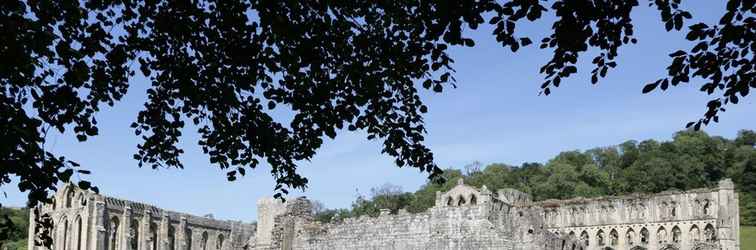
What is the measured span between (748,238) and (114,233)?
198ft

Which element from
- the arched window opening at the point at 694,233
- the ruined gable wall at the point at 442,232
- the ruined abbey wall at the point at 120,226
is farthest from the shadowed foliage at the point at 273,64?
the arched window opening at the point at 694,233

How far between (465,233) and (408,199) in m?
80.8

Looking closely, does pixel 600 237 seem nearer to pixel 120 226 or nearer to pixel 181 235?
pixel 181 235

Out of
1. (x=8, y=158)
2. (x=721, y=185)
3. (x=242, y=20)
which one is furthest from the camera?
(x=721, y=185)

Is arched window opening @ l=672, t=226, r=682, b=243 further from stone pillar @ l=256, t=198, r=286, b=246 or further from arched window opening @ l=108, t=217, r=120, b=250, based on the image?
arched window opening @ l=108, t=217, r=120, b=250

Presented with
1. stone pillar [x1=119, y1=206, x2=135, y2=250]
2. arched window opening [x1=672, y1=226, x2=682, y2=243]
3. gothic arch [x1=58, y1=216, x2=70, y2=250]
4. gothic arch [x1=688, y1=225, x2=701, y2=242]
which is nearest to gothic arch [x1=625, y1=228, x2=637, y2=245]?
arched window opening [x1=672, y1=226, x2=682, y2=243]

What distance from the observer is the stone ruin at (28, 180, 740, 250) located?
96.8ft

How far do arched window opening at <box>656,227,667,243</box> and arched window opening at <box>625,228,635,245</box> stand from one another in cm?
206

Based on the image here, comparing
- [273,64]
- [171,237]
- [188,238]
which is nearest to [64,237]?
[171,237]

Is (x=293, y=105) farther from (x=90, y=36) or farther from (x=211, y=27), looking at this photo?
(x=90, y=36)

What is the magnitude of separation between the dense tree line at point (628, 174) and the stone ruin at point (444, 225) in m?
24.7

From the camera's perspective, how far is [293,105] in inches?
480

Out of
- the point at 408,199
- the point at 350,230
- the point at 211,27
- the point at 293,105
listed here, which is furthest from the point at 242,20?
the point at 408,199

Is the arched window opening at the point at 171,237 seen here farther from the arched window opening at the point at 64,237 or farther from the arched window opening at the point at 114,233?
the arched window opening at the point at 64,237
